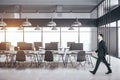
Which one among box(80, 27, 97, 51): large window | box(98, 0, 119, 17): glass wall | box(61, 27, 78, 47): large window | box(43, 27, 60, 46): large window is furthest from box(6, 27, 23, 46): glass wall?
box(98, 0, 119, 17): glass wall

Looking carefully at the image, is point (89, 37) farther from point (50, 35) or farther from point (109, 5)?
point (109, 5)

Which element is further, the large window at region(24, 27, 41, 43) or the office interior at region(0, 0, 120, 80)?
the large window at region(24, 27, 41, 43)

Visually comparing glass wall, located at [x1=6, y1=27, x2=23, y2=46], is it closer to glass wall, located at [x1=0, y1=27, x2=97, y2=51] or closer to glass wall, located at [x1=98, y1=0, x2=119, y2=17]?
glass wall, located at [x1=0, y1=27, x2=97, y2=51]

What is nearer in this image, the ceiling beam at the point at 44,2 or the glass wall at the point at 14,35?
the ceiling beam at the point at 44,2

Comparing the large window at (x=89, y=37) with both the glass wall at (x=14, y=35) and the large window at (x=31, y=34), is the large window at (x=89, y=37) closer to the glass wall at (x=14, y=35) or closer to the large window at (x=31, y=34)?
the large window at (x=31, y=34)

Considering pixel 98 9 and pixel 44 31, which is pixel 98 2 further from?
pixel 44 31

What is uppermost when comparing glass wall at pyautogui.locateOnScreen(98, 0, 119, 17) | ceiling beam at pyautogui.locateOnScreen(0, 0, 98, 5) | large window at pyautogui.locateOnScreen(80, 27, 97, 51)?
ceiling beam at pyautogui.locateOnScreen(0, 0, 98, 5)

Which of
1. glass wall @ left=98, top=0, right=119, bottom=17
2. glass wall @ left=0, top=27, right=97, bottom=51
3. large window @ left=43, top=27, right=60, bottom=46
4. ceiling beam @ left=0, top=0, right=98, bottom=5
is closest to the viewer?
glass wall @ left=98, top=0, right=119, bottom=17

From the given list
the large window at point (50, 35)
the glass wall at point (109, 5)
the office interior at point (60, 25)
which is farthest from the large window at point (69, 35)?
the glass wall at point (109, 5)

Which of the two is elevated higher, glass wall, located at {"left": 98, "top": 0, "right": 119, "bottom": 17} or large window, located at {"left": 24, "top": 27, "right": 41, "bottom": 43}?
glass wall, located at {"left": 98, "top": 0, "right": 119, "bottom": 17}

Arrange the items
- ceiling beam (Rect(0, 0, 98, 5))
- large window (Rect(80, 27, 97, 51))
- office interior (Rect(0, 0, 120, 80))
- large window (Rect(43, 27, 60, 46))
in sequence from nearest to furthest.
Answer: office interior (Rect(0, 0, 120, 80)) < ceiling beam (Rect(0, 0, 98, 5)) < large window (Rect(80, 27, 97, 51)) < large window (Rect(43, 27, 60, 46))

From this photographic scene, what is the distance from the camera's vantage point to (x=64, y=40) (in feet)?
55.9

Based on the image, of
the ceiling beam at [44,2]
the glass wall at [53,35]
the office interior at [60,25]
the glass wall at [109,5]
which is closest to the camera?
the glass wall at [109,5]

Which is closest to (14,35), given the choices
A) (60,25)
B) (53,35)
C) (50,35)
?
(50,35)
